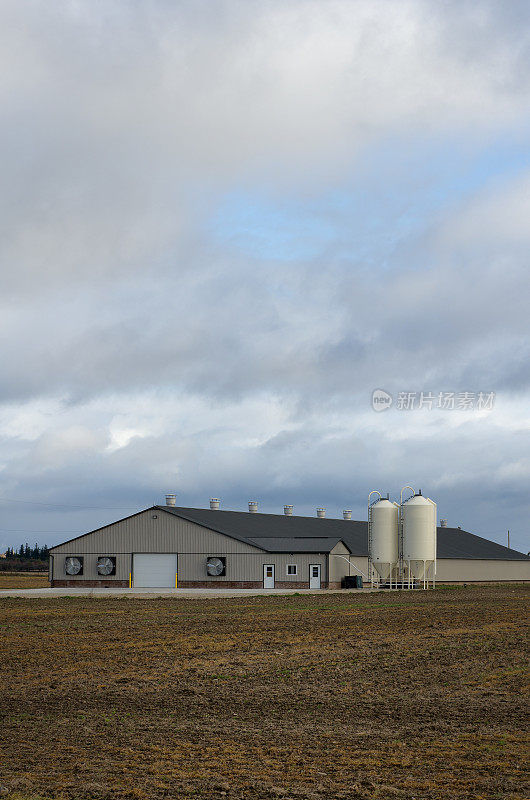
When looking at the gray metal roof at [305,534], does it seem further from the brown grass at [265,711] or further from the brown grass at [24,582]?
the brown grass at [265,711]

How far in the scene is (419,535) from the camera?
55.9m

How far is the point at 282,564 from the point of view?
5491cm

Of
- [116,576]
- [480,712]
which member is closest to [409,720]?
[480,712]

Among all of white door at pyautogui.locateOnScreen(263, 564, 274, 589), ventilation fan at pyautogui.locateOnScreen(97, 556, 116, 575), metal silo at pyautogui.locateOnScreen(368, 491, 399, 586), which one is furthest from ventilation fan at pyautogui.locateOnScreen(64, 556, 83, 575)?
metal silo at pyautogui.locateOnScreen(368, 491, 399, 586)

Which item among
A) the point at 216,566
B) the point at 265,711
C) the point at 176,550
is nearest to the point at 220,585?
the point at 216,566

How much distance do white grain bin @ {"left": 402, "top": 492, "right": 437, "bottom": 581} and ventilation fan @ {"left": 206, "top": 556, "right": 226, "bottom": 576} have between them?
37.8ft

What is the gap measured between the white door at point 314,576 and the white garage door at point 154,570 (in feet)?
28.4

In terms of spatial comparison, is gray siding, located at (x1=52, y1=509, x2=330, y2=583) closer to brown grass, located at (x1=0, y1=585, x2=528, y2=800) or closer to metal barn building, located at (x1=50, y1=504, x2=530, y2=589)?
metal barn building, located at (x1=50, y1=504, x2=530, y2=589)

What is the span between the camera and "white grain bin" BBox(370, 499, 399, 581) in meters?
56.5

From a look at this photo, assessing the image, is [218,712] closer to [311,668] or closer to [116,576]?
[311,668]

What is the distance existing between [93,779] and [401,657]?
34.6ft

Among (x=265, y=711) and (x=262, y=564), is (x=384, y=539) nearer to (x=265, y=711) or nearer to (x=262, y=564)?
(x=262, y=564)

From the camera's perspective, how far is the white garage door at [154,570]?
2221 inches

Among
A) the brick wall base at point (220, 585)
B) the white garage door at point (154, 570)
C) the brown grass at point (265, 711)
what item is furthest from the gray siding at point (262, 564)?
the brown grass at point (265, 711)
